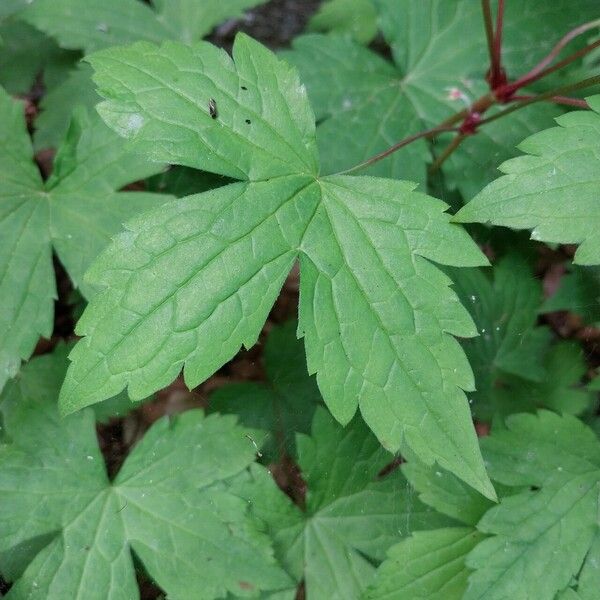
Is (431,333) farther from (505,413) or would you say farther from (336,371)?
(505,413)

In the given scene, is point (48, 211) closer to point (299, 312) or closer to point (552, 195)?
point (299, 312)

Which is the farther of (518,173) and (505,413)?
(505,413)

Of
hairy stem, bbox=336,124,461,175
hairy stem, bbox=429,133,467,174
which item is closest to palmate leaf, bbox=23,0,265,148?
hairy stem, bbox=336,124,461,175

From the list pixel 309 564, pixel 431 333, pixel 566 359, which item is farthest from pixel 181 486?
→ pixel 566 359

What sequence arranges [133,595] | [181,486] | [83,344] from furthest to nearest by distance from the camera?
[181,486] → [133,595] → [83,344]

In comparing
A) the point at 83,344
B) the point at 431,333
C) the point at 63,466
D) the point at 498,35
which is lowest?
the point at 63,466

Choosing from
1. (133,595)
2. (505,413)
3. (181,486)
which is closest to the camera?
(133,595)
